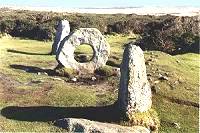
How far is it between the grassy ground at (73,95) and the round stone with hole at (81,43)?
1.59m

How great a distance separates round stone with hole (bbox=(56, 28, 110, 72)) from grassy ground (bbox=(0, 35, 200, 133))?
1588mm

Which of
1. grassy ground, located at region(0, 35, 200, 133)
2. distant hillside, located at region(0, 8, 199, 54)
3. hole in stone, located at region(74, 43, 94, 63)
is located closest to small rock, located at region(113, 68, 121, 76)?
grassy ground, located at region(0, 35, 200, 133)

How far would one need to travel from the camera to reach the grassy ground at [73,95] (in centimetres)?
2661

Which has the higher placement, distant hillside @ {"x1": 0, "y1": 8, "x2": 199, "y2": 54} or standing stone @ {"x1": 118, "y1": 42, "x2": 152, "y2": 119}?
standing stone @ {"x1": 118, "y1": 42, "x2": 152, "y2": 119}

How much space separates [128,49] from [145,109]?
10.5ft

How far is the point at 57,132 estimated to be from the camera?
79.2ft

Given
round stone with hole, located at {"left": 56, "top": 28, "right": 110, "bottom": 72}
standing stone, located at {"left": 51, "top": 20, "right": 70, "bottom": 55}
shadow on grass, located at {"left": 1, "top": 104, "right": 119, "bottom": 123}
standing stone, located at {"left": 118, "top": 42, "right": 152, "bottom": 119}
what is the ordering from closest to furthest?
standing stone, located at {"left": 118, "top": 42, "right": 152, "bottom": 119} < shadow on grass, located at {"left": 1, "top": 104, "right": 119, "bottom": 123} < round stone with hole, located at {"left": 56, "top": 28, "right": 110, "bottom": 72} < standing stone, located at {"left": 51, "top": 20, "right": 70, "bottom": 55}

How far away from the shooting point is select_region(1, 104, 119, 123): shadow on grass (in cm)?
2640

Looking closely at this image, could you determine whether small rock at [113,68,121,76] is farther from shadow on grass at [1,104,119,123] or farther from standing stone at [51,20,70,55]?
standing stone at [51,20,70,55]

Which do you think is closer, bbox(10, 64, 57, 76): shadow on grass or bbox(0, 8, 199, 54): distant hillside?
bbox(10, 64, 57, 76): shadow on grass

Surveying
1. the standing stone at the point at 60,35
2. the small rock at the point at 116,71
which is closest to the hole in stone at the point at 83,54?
the standing stone at the point at 60,35

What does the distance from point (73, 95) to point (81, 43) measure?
10188 mm

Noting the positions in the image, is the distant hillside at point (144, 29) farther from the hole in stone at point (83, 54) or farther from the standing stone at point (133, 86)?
the standing stone at point (133, 86)

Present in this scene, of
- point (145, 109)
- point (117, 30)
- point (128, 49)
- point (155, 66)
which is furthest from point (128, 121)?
point (117, 30)
